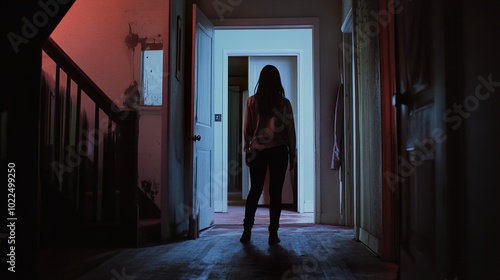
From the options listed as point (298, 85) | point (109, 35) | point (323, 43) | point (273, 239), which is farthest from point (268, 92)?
point (298, 85)

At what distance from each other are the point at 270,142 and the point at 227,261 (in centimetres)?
100

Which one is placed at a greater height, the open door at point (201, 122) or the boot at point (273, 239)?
the open door at point (201, 122)

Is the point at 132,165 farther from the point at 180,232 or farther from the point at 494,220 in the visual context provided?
the point at 494,220

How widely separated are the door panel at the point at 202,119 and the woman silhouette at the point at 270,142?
25.0 inches

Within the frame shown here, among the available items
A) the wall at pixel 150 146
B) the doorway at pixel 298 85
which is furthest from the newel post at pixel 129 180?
the doorway at pixel 298 85

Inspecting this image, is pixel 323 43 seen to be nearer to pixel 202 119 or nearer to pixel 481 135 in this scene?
pixel 202 119

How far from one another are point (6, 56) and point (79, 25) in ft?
10.1

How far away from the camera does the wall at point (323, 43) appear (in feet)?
15.7

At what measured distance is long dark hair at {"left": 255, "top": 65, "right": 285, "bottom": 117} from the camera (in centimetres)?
347

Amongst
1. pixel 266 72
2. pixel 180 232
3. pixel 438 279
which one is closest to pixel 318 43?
pixel 266 72

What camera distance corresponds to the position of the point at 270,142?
134 inches

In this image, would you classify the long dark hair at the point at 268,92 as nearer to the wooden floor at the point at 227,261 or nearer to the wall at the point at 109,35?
the wooden floor at the point at 227,261

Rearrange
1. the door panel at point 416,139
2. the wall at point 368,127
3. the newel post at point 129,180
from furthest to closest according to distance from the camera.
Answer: the newel post at point 129,180 → the wall at point 368,127 → the door panel at point 416,139

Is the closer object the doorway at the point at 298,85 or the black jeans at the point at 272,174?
the black jeans at the point at 272,174
